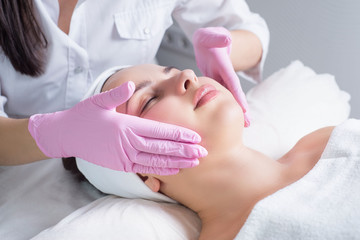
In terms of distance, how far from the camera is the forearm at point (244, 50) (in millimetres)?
1493

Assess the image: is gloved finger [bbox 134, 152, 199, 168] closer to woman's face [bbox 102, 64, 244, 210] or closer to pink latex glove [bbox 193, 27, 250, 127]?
woman's face [bbox 102, 64, 244, 210]

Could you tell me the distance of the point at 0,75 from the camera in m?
1.30

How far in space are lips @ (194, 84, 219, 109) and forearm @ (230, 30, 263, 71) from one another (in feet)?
1.49

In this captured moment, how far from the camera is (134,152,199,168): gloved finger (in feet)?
3.14

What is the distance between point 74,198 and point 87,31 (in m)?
0.51

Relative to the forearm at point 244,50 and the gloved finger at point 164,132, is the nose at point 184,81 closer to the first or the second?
the gloved finger at point 164,132

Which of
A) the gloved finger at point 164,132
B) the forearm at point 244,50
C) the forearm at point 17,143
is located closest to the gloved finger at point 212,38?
the forearm at point 244,50

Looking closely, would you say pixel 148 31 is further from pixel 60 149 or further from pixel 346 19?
pixel 346 19

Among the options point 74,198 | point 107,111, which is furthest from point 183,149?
point 74,198

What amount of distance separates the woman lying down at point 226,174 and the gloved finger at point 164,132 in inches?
2.5

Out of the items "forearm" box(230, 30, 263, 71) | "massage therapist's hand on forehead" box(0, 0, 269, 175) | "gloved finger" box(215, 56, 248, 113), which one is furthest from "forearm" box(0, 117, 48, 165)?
"forearm" box(230, 30, 263, 71)

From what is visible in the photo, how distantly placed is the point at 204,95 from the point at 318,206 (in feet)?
1.19

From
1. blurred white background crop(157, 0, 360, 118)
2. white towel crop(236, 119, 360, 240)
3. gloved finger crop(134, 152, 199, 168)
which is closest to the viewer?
white towel crop(236, 119, 360, 240)

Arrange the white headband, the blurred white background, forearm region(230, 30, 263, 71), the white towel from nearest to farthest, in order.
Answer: the white towel → the white headband → forearm region(230, 30, 263, 71) → the blurred white background
